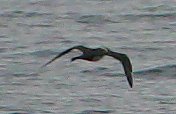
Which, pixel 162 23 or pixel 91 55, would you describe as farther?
pixel 162 23

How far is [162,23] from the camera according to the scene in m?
21.4

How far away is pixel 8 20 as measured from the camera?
21516mm

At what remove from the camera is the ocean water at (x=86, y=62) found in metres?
16.0

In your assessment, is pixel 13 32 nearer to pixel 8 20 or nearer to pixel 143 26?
pixel 8 20

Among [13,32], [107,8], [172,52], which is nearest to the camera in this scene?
[172,52]

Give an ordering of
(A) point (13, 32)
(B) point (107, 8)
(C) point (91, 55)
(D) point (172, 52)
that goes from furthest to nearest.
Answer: (B) point (107, 8) → (A) point (13, 32) → (D) point (172, 52) → (C) point (91, 55)

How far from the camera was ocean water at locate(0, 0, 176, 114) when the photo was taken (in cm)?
1598

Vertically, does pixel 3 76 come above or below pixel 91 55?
below

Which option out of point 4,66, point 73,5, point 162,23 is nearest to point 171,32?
point 162,23

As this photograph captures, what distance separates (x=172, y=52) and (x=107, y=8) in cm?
336

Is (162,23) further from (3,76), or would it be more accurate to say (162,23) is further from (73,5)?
(3,76)

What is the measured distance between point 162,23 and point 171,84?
13.8 ft

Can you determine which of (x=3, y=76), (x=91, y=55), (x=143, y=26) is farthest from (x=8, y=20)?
(x=91, y=55)

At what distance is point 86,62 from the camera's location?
1861 centimetres
